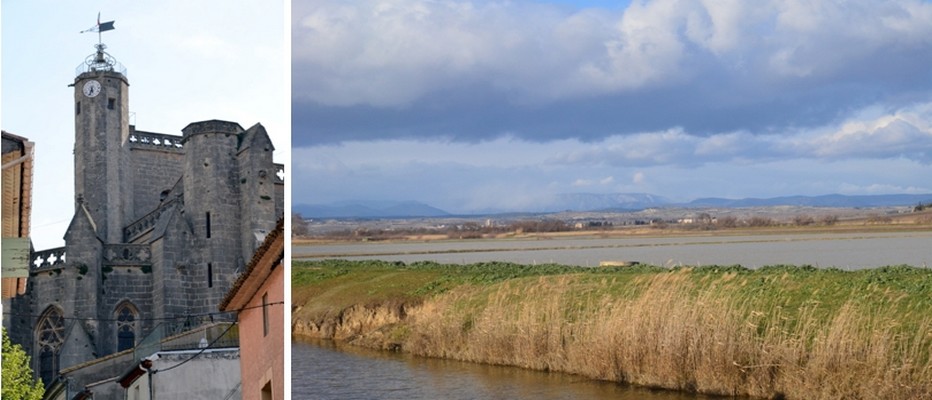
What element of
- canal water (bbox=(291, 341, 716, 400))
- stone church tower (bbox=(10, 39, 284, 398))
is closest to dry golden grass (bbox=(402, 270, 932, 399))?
canal water (bbox=(291, 341, 716, 400))

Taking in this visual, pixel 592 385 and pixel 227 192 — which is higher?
pixel 227 192

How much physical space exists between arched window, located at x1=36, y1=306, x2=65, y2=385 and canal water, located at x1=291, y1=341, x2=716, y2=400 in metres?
11.0

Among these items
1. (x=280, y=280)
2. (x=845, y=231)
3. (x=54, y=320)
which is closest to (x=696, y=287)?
(x=280, y=280)

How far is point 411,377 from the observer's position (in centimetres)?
1691

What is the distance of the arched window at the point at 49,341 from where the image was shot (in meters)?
27.8

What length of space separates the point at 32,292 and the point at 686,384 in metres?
20.0

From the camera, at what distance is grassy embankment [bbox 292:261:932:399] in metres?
12.1

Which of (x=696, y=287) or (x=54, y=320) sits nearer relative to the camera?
(x=696, y=287)

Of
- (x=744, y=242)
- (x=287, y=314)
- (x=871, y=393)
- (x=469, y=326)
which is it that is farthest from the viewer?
(x=744, y=242)

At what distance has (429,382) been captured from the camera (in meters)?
16.4

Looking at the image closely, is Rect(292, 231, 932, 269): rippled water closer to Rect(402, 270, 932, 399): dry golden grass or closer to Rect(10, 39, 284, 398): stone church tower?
Rect(10, 39, 284, 398): stone church tower

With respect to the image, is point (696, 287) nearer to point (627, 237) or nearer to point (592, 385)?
point (592, 385)

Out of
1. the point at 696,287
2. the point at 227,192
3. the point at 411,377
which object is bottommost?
the point at 411,377

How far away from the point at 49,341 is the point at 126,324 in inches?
74.7
